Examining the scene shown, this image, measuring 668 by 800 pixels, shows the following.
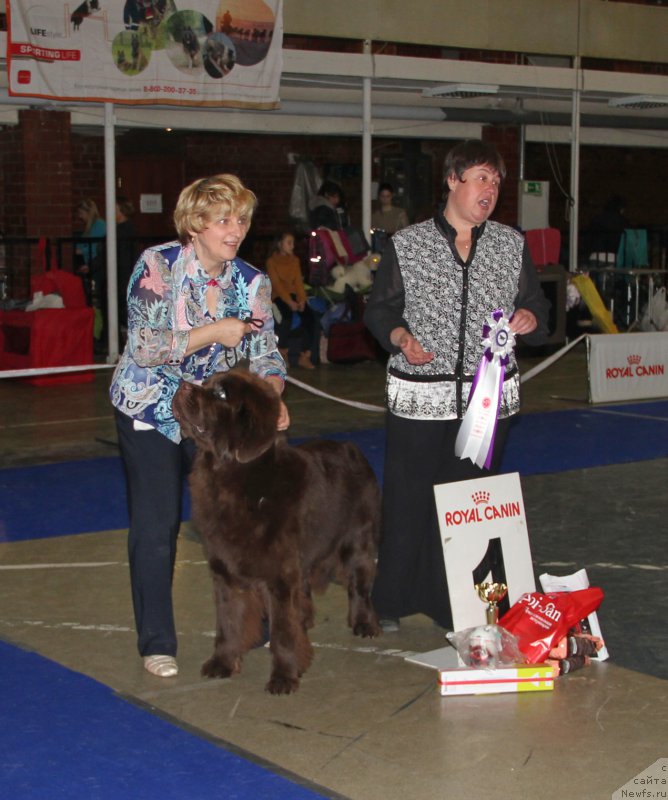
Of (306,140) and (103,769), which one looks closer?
(103,769)

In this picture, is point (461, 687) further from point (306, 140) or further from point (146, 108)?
point (306, 140)

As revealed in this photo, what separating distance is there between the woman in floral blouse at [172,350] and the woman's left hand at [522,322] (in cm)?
83

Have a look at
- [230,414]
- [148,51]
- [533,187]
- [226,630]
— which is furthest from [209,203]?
[533,187]

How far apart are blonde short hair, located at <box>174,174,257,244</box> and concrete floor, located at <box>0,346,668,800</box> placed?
1.49 meters

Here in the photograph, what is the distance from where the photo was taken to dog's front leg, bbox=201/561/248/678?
3.98 meters

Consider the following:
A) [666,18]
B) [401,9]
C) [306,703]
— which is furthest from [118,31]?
[306,703]

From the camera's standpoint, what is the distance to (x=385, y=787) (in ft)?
10.6

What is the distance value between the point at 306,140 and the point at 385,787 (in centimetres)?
1563

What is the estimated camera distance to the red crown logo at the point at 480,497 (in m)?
4.30

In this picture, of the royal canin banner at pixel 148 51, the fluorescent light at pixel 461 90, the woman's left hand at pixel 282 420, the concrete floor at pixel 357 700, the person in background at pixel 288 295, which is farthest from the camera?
the fluorescent light at pixel 461 90

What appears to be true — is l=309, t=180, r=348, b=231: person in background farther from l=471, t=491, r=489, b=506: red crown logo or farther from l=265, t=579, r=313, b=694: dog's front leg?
l=265, t=579, r=313, b=694: dog's front leg

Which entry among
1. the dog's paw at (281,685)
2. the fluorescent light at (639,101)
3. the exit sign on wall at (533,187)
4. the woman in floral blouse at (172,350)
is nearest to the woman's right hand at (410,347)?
the woman in floral blouse at (172,350)

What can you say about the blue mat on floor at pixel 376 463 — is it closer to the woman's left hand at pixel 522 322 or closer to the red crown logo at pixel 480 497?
the red crown logo at pixel 480 497

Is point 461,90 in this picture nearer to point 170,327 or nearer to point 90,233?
point 90,233
